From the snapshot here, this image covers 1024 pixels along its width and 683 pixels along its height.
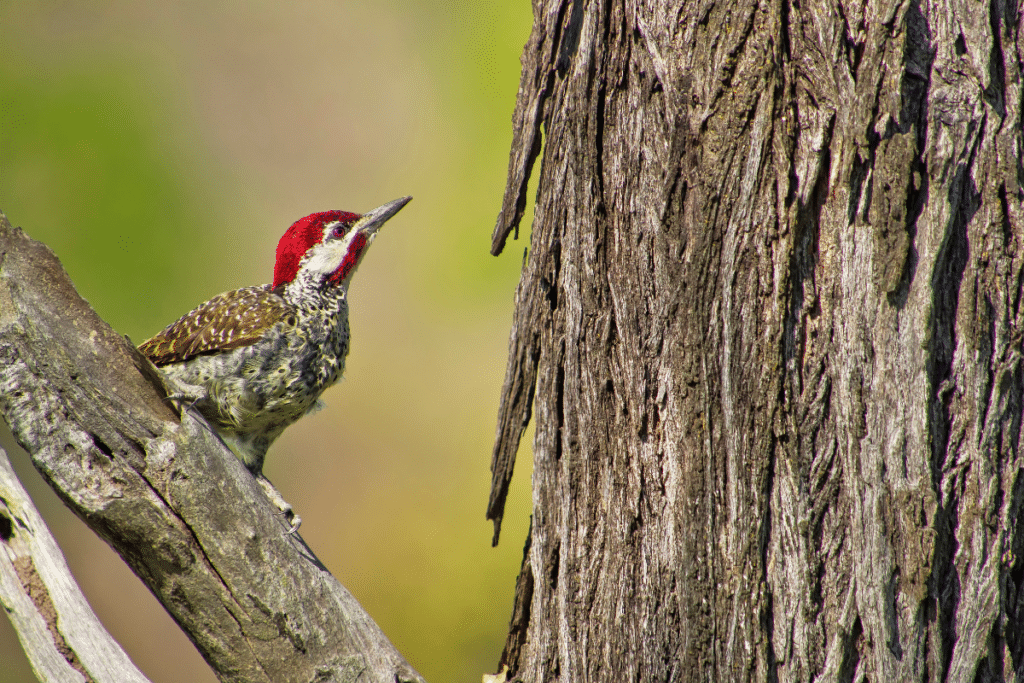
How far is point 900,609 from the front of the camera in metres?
1.47

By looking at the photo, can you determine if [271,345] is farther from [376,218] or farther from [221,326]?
[376,218]

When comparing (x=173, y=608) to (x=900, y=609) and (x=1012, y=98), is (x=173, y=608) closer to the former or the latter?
(x=900, y=609)

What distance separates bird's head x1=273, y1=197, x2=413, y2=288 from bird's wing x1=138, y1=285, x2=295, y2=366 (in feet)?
0.77

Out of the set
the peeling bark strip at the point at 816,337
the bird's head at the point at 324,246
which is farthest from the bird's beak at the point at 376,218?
the peeling bark strip at the point at 816,337

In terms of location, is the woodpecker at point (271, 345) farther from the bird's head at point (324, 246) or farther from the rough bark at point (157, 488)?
the rough bark at point (157, 488)

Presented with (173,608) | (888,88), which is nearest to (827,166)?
(888,88)

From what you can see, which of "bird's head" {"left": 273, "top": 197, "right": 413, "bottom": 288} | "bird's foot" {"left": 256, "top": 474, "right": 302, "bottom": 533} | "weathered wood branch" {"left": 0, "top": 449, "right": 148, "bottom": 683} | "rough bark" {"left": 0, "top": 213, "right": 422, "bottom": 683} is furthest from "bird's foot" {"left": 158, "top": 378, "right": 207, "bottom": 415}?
"bird's head" {"left": 273, "top": 197, "right": 413, "bottom": 288}

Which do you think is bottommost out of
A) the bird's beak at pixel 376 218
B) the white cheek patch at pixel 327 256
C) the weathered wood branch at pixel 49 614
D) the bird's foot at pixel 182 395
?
the weathered wood branch at pixel 49 614

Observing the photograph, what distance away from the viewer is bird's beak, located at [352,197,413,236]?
3.59 m

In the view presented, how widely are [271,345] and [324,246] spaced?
0.69 metres

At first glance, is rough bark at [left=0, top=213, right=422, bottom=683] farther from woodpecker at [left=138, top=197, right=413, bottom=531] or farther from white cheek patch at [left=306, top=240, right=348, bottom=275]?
white cheek patch at [left=306, top=240, right=348, bottom=275]

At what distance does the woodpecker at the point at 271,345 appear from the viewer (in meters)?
2.99

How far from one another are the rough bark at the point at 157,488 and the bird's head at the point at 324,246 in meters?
1.56

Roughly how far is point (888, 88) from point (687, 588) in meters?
1.10
